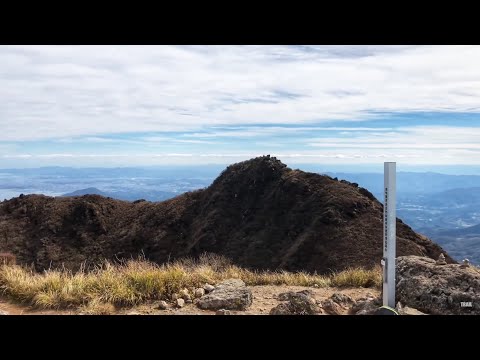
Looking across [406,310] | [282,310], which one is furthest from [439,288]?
[282,310]

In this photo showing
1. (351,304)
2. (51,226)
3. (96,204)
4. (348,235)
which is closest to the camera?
(351,304)

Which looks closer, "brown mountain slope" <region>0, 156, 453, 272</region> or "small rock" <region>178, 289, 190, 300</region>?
"small rock" <region>178, 289, 190, 300</region>

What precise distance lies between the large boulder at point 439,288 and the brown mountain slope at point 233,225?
14493mm

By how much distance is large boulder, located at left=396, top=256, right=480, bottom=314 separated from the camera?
5836 mm

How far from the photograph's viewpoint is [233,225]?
91.9 feet

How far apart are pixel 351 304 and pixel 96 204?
92.6 ft

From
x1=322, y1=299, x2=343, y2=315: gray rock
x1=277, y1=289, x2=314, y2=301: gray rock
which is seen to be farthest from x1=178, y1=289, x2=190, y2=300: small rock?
x1=322, y1=299, x2=343, y2=315: gray rock

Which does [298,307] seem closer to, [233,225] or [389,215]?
[389,215]

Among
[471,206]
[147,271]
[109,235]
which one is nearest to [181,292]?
[147,271]

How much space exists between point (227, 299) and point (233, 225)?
2150 centimetres

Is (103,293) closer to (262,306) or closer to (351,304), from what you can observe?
(262,306)

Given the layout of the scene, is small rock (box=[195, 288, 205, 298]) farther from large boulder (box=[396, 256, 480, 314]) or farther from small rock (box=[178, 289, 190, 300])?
large boulder (box=[396, 256, 480, 314])

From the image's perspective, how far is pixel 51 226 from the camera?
29234mm

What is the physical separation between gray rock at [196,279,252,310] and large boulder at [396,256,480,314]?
2291 mm
